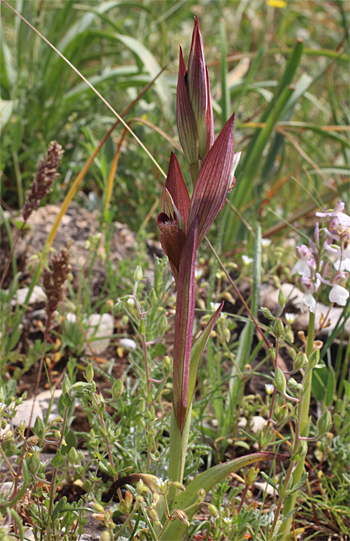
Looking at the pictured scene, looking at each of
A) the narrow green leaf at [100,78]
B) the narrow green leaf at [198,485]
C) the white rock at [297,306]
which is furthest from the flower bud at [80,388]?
the narrow green leaf at [100,78]

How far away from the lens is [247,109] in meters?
2.70

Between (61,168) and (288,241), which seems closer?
(61,168)

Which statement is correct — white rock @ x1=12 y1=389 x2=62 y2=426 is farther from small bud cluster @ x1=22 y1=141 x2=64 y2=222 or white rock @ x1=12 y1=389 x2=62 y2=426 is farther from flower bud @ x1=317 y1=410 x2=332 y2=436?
flower bud @ x1=317 y1=410 x2=332 y2=436

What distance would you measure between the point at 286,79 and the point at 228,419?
4.24 feet

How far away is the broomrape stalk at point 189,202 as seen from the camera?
581 mm

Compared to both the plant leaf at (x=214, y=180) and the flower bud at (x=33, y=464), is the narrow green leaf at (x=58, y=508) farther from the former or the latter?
the plant leaf at (x=214, y=180)

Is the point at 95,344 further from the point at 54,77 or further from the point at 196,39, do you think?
the point at 54,77

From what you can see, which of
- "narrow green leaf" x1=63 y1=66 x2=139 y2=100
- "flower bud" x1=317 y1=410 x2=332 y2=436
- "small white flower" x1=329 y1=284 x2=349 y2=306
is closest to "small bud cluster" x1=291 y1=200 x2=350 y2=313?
"small white flower" x1=329 y1=284 x2=349 y2=306

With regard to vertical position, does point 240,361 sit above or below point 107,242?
below

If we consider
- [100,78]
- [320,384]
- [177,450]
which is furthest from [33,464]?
[100,78]

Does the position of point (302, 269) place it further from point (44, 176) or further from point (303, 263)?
point (44, 176)

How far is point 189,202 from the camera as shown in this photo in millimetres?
652

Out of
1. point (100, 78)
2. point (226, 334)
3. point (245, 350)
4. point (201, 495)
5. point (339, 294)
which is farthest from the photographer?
point (100, 78)

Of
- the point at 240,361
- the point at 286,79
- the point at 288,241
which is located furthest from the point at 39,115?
the point at 240,361
